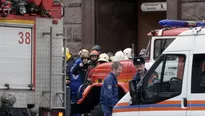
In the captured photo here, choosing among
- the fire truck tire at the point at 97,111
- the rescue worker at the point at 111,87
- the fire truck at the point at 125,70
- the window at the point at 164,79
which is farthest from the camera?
the fire truck tire at the point at 97,111

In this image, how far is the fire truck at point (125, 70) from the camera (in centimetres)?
1358

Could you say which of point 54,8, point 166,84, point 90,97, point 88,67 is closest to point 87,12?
point 88,67

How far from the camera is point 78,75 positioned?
16.8 metres

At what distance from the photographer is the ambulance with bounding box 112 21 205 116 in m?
10.4

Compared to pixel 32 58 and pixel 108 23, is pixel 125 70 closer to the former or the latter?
pixel 32 58

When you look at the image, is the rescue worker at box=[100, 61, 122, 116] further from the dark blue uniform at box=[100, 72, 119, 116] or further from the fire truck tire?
the fire truck tire

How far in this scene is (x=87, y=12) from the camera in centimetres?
2162

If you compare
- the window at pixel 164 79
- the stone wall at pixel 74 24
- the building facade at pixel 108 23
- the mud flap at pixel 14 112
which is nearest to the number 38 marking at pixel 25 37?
the mud flap at pixel 14 112

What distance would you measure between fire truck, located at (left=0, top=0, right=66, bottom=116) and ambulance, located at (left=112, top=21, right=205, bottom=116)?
204cm

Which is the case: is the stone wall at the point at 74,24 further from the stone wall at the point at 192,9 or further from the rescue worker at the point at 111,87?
the rescue worker at the point at 111,87

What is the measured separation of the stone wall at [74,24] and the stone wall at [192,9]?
3.37 meters

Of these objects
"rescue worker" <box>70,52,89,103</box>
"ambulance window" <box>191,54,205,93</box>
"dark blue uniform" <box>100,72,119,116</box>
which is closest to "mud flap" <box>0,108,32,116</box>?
"dark blue uniform" <box>100,72,119,116</box>

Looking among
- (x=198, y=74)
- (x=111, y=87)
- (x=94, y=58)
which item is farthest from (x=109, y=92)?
(x=94, y=58)

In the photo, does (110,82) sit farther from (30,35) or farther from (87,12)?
(87,12)
